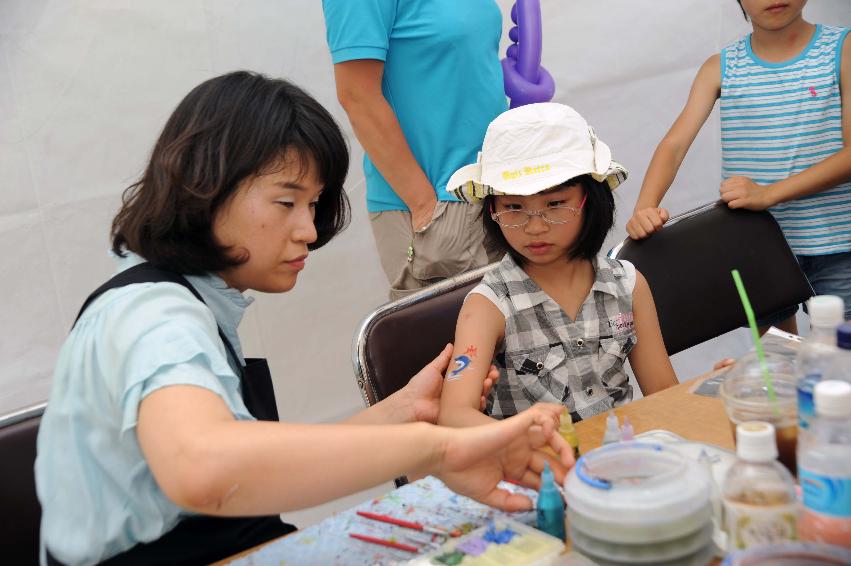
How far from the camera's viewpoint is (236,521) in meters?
1.23

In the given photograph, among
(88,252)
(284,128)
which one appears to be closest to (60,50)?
(88,252)

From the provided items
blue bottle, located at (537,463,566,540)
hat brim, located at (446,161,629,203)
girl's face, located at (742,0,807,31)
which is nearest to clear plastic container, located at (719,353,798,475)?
blue bottle, located at (537,463,566,540)

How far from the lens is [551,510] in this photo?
1.00 m

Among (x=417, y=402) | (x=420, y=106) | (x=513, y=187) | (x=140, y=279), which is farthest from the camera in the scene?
(x=420, y=106)

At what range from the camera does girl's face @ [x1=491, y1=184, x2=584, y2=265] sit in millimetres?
1688

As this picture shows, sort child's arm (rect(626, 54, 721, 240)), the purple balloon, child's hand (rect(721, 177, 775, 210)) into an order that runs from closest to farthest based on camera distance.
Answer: child's hand (rect(721, 177, 775, 210)) < child's arm (rect(626, 54, 721, 240)) < the purple balloon

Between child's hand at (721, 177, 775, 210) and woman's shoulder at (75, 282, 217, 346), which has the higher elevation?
woman's shoulder at (75, 282, 217, 346)

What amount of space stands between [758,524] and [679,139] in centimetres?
170

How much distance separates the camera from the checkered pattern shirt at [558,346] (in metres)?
1.73

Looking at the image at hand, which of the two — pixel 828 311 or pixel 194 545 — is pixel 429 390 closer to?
pixel 194 545

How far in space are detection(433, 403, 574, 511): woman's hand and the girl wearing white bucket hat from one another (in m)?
0.47

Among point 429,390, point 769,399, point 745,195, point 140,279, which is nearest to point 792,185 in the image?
point 745,195

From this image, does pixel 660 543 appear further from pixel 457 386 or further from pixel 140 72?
pixel 140 72

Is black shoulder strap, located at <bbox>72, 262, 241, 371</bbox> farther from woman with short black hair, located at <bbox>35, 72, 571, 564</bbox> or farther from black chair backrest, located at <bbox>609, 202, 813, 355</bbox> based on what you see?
black chair backrest, located at <bbox>609, 202, 813, 355</bbox>
